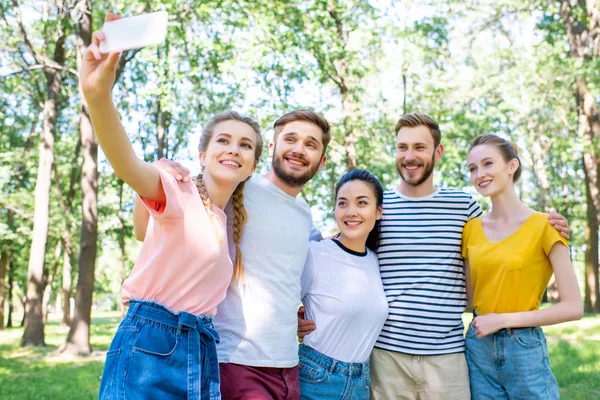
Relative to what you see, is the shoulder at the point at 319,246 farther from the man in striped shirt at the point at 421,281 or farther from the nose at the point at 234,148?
the nose at the point at 234,148

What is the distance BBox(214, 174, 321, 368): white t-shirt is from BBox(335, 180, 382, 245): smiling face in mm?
365

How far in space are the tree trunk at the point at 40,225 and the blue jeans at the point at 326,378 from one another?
12.7 metres

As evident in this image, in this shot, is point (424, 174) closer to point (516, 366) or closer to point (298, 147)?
point (298, 147)

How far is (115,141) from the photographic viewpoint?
1994mm

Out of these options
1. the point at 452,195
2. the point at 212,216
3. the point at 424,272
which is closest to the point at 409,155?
the point at 452,195

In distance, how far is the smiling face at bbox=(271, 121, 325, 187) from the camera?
3.26m

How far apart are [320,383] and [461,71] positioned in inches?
738

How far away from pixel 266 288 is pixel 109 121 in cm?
135

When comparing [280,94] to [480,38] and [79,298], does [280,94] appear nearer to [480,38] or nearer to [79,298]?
[79,298]

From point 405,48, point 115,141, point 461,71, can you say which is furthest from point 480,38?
point 115,141

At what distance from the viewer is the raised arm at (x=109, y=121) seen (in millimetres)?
1812

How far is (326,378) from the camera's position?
3.18 meters

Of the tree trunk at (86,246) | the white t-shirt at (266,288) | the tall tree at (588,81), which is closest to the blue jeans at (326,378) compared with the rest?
the white t-shirt at (266,288)

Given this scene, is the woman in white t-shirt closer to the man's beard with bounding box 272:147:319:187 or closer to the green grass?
the man's beard with bounding box 272:147:319:187
